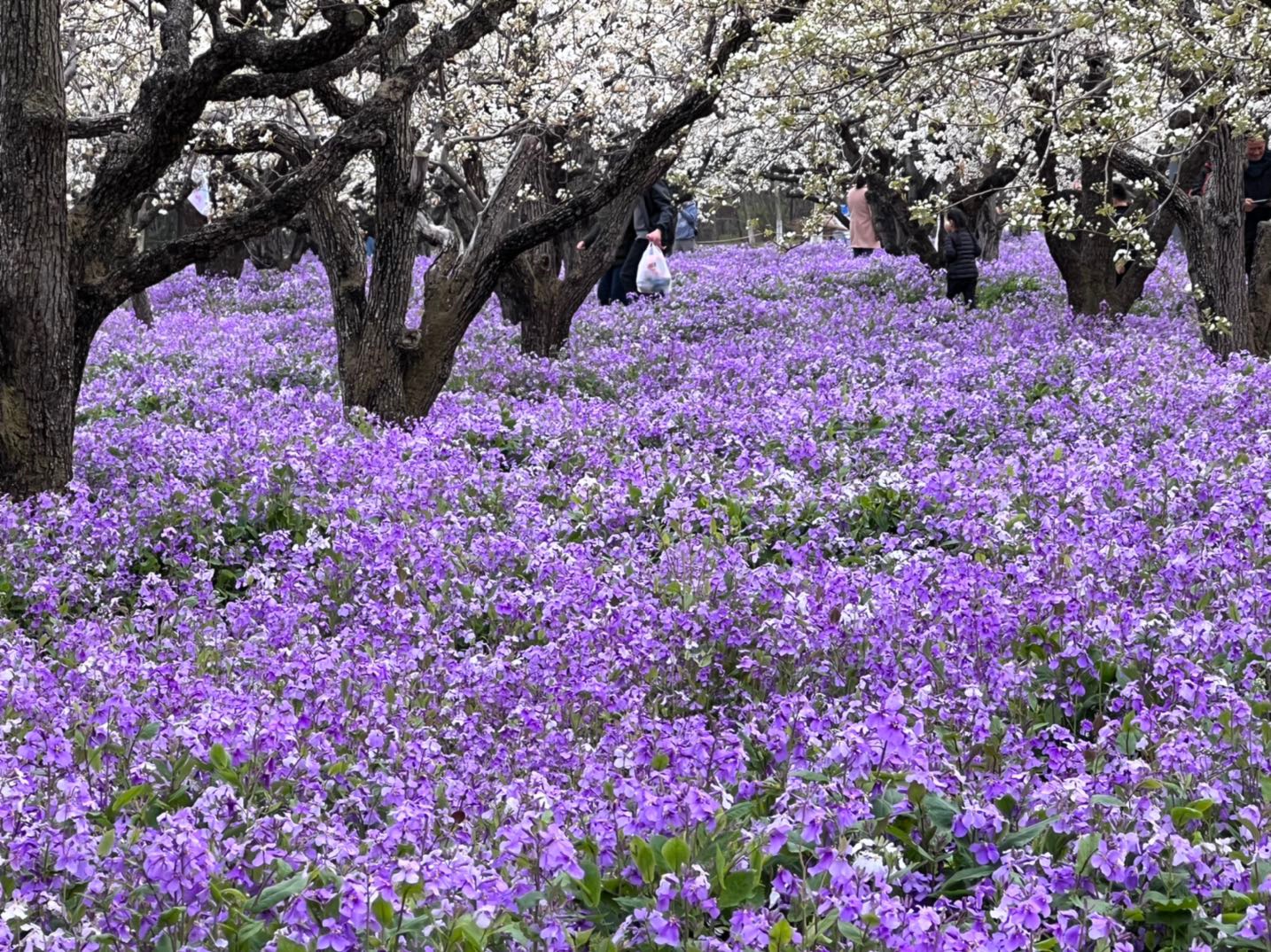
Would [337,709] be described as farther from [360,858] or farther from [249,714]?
[360,858]

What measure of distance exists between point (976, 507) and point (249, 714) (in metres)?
3.95

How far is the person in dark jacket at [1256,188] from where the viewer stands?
14.6 metres

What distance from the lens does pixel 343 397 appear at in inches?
440

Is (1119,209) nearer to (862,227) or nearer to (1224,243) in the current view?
(1224,243)

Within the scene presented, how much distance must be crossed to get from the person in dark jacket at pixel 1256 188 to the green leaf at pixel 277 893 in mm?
14032

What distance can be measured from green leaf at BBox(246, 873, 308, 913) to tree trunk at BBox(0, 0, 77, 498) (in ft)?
19.6

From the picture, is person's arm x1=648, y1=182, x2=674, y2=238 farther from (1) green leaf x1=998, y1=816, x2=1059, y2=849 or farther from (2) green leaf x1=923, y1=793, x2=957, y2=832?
(1) green leaf x1=998, y1=816, x2=1059, y2=849

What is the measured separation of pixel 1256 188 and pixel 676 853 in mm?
14609

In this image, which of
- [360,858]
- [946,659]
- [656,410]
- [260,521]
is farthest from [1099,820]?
[656,410]

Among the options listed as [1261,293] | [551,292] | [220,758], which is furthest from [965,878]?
[551,292]

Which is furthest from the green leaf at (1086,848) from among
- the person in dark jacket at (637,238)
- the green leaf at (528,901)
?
the person in dark jacket at (637,238)

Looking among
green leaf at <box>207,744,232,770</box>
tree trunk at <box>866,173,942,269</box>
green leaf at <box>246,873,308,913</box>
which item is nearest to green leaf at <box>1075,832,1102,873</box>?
green leaf at <box>246,873,308,913</box>

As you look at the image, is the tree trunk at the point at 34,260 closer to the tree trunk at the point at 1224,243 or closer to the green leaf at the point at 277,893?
the green leaf at the point at 277,893

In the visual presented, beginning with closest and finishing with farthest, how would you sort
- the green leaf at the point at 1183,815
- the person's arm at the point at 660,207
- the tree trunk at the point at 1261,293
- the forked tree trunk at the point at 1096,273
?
1. the green leaf at the point at 1183,815
2. the tree trunk at the point at 1261,293
3. the forked tree trunk at the point at 1096,273
4. the person's arm at the point at 660,207
